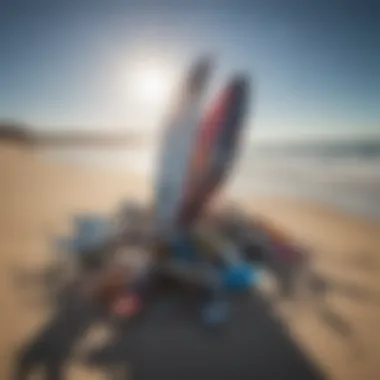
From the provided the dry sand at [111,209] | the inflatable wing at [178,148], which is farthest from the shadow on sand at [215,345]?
the inflatable wing at [178,148]

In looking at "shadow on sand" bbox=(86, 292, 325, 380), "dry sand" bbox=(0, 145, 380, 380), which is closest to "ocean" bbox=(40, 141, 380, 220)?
"dry sand" bbox=(0, 145, 380, 380)

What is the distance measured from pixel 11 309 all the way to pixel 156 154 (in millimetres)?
561

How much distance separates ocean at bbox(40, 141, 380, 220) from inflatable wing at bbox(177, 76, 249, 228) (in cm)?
4

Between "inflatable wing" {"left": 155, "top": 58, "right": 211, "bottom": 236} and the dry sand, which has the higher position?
"inflatable wing" {"left": 155, "top": 58, "right": 211, "bottom": 236}

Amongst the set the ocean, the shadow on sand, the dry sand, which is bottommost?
the shadow on sand

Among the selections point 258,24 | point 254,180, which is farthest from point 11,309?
point 258,24

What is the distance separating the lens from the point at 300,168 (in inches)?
56.2

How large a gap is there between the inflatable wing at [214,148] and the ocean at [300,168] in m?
0.04

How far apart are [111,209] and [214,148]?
0.32 meters

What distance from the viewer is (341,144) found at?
1.45 metres

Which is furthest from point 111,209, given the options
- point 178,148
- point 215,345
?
point 215,345

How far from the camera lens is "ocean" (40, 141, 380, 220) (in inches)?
54.5

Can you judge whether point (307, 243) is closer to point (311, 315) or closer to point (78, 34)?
point (311, 315)

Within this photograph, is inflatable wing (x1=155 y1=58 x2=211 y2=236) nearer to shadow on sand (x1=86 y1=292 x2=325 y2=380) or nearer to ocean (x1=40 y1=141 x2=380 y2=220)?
ocean (x1=40 y1=141 x2=380 y2=220)
